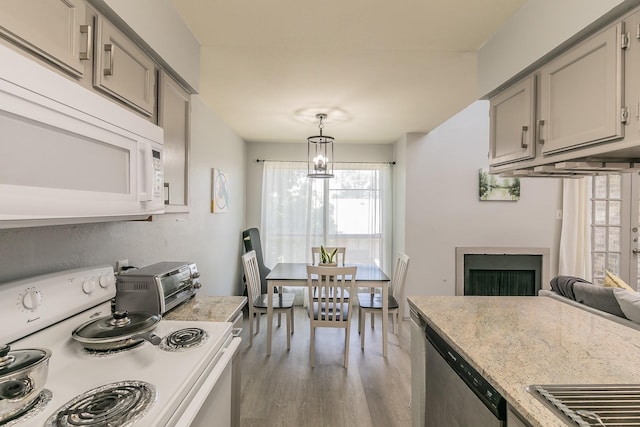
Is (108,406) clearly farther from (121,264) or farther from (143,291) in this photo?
(121,264)

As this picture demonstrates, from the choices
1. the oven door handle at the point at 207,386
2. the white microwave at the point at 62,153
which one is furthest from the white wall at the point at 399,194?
the white microwave at the point at 62,153

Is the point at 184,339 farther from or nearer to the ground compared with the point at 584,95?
nearer to the ground

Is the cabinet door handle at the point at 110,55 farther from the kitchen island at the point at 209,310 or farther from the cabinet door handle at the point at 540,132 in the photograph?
the cabinet door handle at the point at 540,132

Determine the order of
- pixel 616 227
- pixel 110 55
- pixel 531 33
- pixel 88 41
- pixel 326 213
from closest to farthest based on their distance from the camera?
pixel 88 41 < pixel 110 55 < pixel 531 33 < pixel 616 227 < pixel 326 213

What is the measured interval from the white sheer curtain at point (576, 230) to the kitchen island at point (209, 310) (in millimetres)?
4285

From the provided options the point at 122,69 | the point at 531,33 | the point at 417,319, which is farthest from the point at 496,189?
the point at 122,69

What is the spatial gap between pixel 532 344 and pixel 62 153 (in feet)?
5.68

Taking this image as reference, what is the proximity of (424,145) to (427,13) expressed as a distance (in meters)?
2.71

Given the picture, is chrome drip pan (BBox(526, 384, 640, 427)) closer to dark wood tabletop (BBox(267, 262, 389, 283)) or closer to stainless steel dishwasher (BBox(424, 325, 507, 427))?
stainless steel dishwasher (BBox(424, 325, 507, 427))

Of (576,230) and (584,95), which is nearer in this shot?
(584,95)

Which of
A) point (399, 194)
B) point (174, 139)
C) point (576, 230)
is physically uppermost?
point (174, 139)

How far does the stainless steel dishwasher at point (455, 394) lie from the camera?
1042 millimetres

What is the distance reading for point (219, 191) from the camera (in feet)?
11.5

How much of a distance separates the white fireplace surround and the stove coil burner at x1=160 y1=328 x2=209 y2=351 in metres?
3.68
